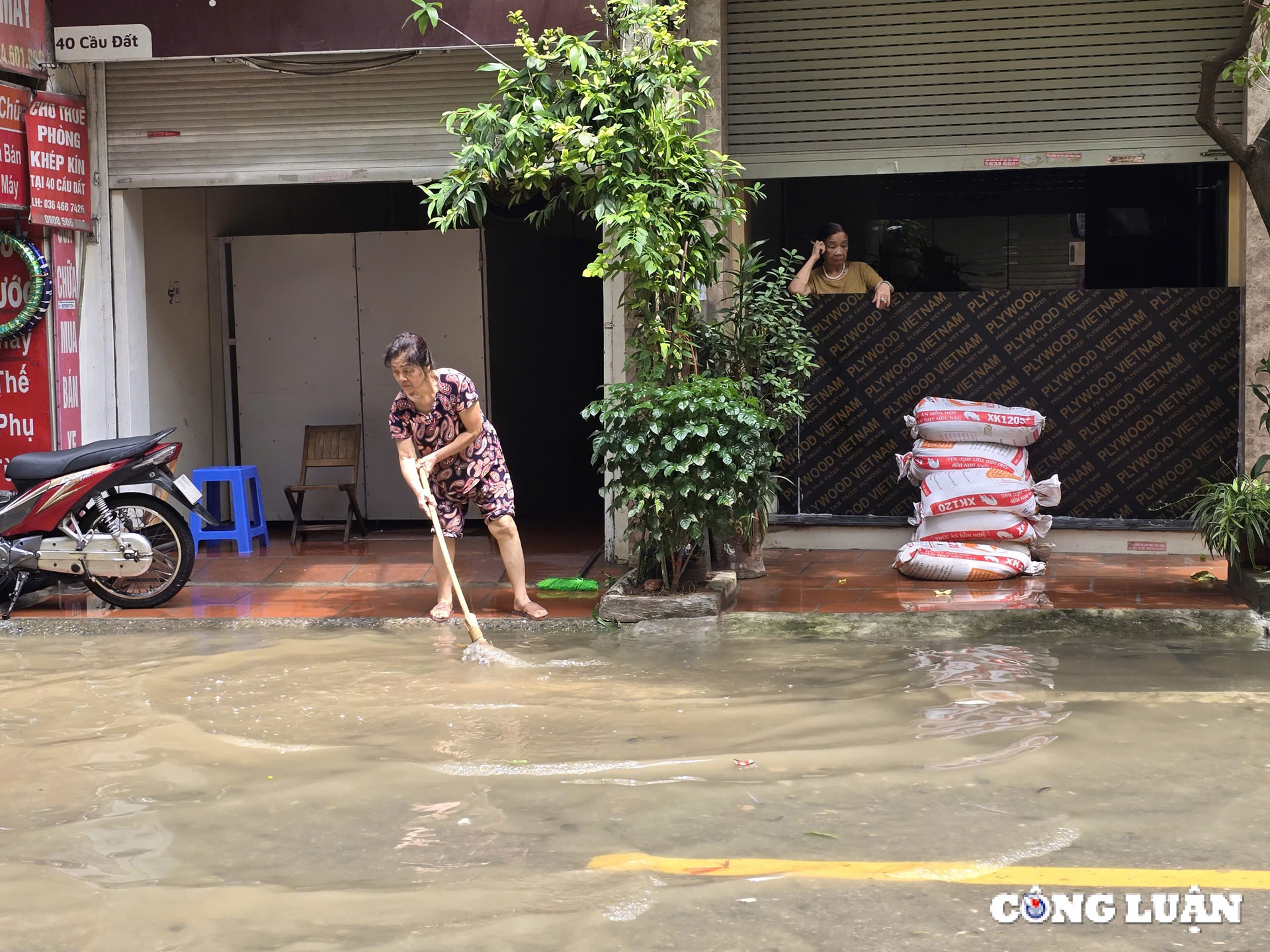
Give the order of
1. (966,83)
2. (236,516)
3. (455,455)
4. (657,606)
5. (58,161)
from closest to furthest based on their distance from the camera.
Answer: (657,606) → (455,455) → (58,161) → (966,83) → (236,516)

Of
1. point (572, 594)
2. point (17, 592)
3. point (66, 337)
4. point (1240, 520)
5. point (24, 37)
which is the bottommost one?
point (572, 594)

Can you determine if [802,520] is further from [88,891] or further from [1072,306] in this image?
[88,891]

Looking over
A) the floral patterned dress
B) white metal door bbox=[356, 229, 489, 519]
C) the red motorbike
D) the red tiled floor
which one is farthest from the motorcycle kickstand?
white metal door bbox=[356, 229, 489, 519]

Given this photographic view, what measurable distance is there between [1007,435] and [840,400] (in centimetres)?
133

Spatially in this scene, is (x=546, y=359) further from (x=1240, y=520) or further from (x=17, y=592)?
(x=1240, y=520)

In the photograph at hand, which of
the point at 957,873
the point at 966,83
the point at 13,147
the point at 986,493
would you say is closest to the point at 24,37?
the point at 13,147

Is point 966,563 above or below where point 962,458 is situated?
below

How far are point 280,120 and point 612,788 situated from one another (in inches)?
235

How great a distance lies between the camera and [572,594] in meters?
8.04

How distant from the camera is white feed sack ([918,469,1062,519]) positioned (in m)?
8.12

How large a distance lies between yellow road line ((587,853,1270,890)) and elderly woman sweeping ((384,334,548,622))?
346 cm

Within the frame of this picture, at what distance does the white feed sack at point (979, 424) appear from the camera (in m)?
8.39

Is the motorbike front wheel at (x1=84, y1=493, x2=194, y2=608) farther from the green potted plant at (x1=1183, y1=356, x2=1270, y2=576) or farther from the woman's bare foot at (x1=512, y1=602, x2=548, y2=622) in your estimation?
the green potted plant at (x1=1183, y1=356, x2=1270, y2=576)

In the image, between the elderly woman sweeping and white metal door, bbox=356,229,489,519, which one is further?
white metal door, bbox=356,229,489,519
